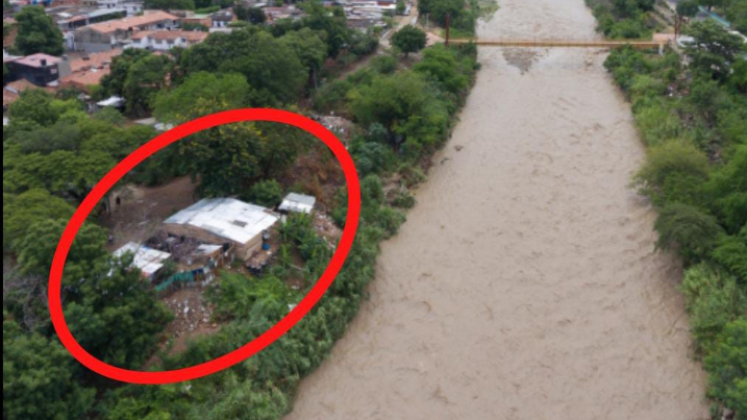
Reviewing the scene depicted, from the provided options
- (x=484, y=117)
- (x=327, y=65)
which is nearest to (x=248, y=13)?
(x=327, y=65)

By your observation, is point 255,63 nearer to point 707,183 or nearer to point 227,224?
point 227,224

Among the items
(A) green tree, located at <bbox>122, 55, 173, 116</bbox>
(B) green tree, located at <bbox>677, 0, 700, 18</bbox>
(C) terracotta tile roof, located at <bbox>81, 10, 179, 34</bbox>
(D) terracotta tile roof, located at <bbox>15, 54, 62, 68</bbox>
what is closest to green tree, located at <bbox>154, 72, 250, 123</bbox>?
(A) green tree, located at <bbox>122, 55, 173, 116</bbox>

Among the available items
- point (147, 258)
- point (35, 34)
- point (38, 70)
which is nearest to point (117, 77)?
point (38, 70)

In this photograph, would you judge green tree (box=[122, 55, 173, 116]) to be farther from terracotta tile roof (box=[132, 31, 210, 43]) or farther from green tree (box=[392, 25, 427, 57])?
green tree (box=[392, 25, 427, 57])

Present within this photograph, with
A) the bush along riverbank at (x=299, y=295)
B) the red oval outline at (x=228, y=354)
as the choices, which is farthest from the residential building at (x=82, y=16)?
the red oval outline at (x=228, y=354)

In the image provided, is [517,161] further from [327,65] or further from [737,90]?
[327,65]

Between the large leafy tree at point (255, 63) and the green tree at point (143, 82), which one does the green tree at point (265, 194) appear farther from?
the green tree at point (143, 82)

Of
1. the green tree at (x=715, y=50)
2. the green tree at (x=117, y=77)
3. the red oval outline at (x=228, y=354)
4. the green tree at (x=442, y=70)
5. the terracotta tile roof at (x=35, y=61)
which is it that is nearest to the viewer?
the red oval outline at (x=228, y=354)
